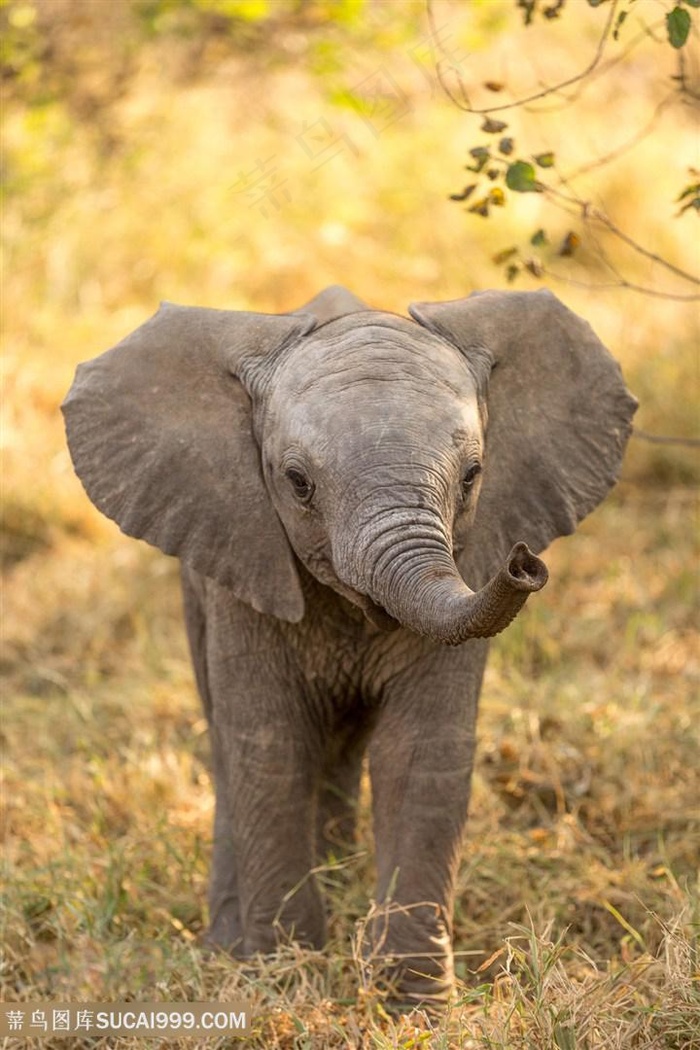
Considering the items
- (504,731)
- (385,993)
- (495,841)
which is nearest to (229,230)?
(504,731)

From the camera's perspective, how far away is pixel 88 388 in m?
4.54

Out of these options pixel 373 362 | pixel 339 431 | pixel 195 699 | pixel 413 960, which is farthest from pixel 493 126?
pixel 195 699

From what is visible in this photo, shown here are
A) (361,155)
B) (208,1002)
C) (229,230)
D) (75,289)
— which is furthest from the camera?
(361,155)

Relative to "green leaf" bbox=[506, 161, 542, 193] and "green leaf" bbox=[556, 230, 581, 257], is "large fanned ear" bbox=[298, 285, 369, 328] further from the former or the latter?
"green leaf" bbox=[556, 230, 581, 257]

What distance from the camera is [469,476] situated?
4.05 metres

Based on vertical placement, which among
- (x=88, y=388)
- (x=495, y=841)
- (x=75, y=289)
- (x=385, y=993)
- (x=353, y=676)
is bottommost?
(x=75, y=289)

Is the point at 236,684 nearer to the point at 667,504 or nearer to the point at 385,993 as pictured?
the point at 385,993

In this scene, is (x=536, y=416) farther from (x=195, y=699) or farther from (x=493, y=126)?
(x=195, y=699)

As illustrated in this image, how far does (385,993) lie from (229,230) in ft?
25.6

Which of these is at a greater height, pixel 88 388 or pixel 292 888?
pixel 88 388

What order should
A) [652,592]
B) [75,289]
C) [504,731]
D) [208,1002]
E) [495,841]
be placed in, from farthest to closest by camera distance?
[75,289]
[652,592]
[504,731]
[495,841]
[208,1002]

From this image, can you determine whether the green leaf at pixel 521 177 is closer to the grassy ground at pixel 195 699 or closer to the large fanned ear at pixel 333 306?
the large fanned ear at pixel 333 306

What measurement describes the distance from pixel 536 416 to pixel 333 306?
25.3 inches

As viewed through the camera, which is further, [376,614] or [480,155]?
[480,155]
